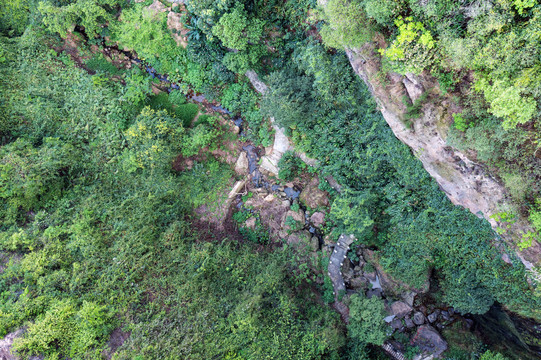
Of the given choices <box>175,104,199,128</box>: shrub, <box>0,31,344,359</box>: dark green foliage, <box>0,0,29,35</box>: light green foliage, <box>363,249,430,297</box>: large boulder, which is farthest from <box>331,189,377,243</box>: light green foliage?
<box>0,0,29,35</box>: light green foliage

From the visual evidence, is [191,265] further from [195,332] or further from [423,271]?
[423,271]

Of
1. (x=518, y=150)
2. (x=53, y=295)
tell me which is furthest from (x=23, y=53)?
(x=518, y=150)

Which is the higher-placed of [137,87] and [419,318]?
[137,87]

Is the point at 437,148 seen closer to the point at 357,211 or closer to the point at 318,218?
the point at 357,211

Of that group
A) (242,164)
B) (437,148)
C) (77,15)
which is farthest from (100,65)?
(437,148)

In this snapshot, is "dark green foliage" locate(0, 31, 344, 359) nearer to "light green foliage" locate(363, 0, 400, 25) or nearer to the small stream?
A: the small stream
